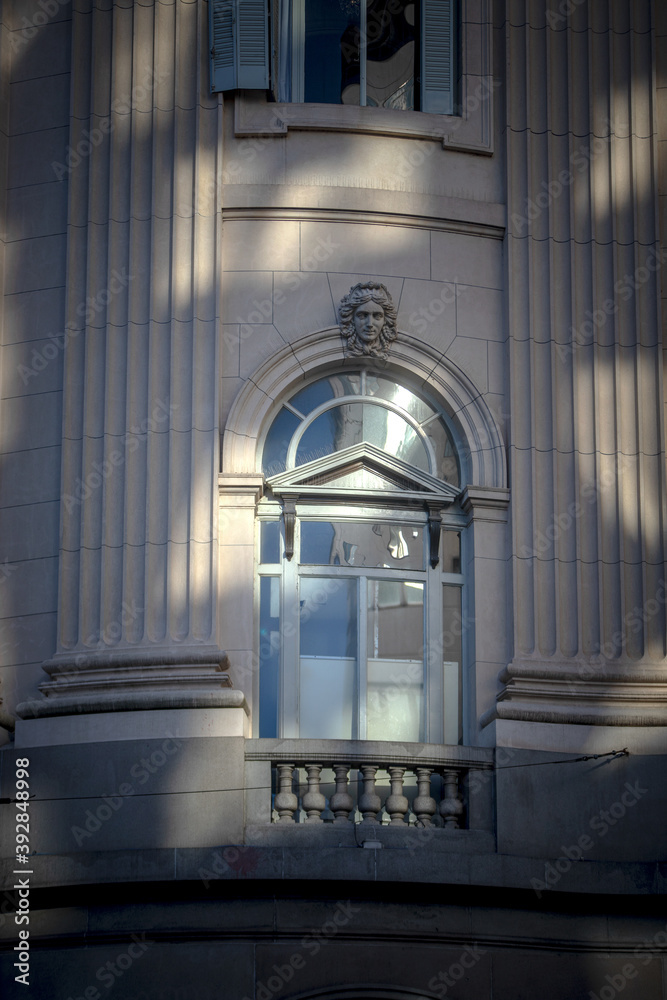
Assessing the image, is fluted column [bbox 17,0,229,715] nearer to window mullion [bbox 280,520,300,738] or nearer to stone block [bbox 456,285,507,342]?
window mullion [bbox 280,520,300,738]

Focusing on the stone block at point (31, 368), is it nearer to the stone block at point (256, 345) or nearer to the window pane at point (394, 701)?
the stone block at point (256, 345)

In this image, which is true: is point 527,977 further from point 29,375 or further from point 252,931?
point 29,375

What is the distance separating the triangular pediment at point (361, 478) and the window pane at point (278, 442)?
1.07ft

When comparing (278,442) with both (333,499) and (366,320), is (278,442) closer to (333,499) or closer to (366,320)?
(333,499)

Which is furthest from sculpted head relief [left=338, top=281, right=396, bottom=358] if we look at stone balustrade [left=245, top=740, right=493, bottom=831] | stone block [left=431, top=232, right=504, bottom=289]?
stone balustrade [left=245, top=740, right=493, bottom=831]

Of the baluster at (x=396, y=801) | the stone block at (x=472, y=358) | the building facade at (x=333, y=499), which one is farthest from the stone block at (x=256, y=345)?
the baluster at (x=396, y=801)

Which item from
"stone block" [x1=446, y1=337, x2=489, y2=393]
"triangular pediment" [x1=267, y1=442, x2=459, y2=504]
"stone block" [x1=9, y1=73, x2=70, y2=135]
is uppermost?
"stone block" [x1=9, y1=73, x2=70, y2=135]

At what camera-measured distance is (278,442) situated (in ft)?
69.2

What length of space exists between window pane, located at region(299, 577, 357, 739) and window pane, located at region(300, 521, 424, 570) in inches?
12.2

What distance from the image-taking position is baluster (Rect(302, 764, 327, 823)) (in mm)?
18497

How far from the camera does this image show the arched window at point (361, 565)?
2014cm

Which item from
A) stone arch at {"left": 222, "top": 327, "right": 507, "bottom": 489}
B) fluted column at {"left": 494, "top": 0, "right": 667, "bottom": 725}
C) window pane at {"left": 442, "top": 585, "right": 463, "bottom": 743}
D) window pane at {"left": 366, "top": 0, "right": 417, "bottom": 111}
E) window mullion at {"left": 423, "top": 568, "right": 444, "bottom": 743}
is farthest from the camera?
window pane at {"left": 366, "top": 0, "right": 417, "bottom": 111}

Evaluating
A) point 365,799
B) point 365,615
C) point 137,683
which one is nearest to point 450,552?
point 365,615

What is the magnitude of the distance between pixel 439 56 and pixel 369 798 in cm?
989
